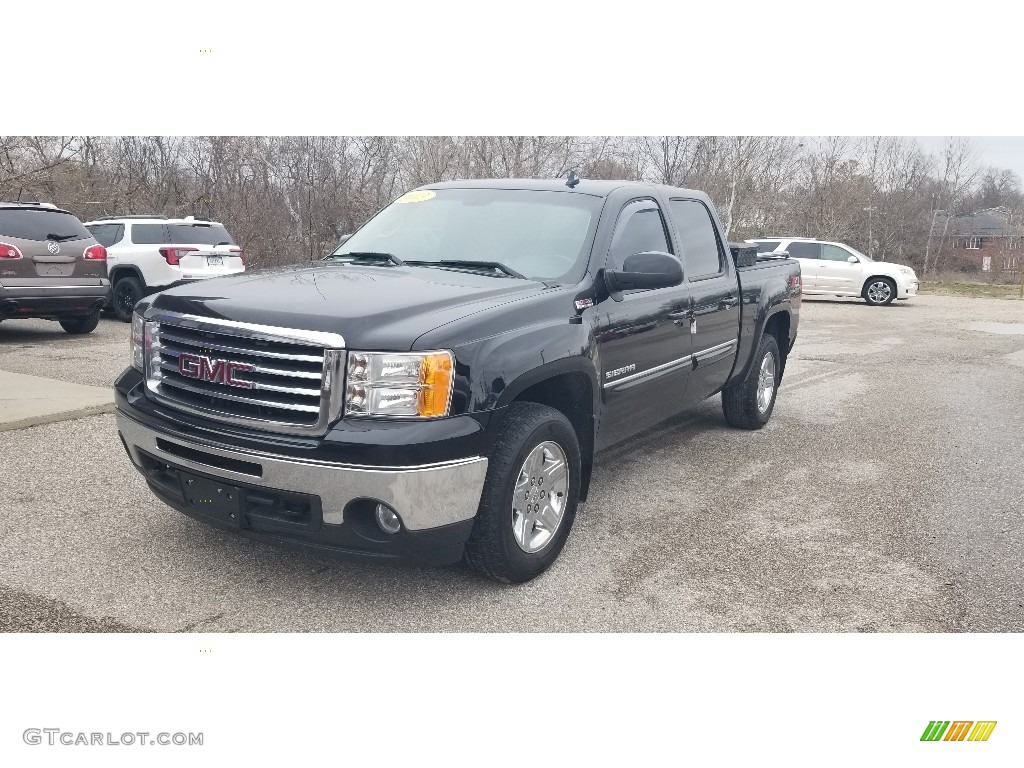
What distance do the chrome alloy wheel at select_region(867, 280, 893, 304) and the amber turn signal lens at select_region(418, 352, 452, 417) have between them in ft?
68.0

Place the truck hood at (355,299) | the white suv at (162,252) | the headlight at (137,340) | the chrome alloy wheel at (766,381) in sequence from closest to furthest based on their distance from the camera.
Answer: the truck hood at (355,299) → the headlight at (137,340) → the chrome alloy wheel at (766,381) → the white suv at (162,252)

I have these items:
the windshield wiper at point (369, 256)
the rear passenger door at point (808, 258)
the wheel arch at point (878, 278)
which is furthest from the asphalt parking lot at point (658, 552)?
the wheel arch at point (878, 278)

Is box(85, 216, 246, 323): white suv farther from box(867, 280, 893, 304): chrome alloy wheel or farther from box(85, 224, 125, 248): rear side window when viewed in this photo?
box(867, 280, 893, 304): chrome alloy wheel

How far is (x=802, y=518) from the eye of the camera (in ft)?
16.2

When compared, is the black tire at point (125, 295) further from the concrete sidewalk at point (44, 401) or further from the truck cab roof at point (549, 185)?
the truck cab roof at point (549, 185)

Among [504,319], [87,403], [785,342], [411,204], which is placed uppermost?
[411,204]

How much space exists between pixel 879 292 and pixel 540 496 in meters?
20.2

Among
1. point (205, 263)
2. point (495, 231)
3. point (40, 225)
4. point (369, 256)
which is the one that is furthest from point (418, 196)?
point (205, 263)

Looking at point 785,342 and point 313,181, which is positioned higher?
point 313,181

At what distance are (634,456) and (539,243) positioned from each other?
7.10ft

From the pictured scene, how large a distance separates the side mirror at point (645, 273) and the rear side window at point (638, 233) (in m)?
0.22

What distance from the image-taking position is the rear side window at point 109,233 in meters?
13.4

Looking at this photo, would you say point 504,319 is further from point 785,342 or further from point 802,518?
point 785,342

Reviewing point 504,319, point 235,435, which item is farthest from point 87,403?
point 504,319
